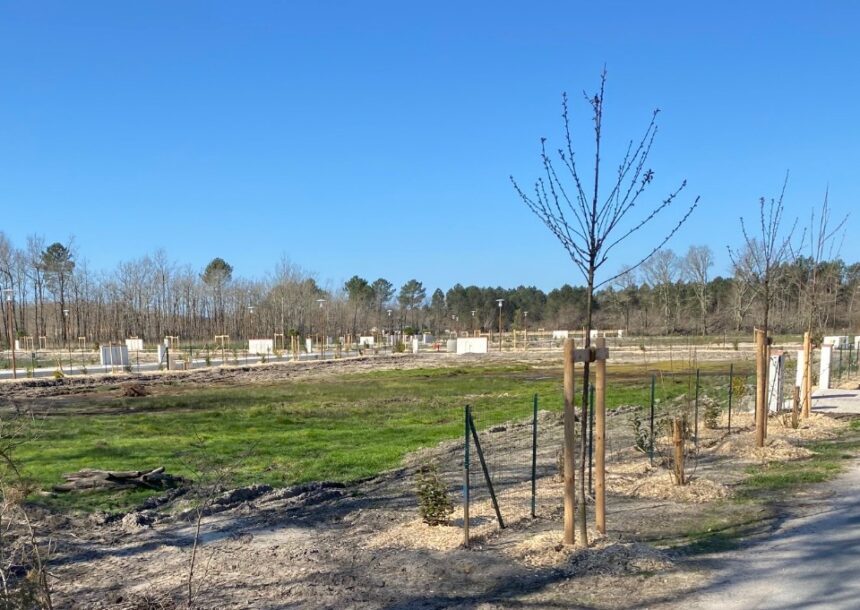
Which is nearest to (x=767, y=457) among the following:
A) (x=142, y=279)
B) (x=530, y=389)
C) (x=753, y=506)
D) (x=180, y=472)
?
(x=753, y=506)

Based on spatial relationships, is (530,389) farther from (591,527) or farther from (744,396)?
(591,527)

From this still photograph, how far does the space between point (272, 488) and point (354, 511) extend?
80.5 inches

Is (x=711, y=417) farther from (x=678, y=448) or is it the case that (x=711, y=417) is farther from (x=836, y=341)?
(x=836, y=341)

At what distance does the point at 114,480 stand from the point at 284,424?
23.3ft

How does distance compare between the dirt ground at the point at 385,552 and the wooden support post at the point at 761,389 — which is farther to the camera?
the wooden support post at the point at 761,389

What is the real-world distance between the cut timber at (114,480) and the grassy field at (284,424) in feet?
1.09

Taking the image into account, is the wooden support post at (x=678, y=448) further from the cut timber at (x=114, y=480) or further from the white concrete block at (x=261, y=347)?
the white concrete block at (x=261, y=347)

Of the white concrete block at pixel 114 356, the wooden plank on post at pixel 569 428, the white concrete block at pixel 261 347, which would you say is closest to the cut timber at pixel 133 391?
the white concrete block at pixel 114 356

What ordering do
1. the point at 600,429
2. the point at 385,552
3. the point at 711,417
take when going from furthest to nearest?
the point at 711,417 → the point at 385,552 → the point at 600,429

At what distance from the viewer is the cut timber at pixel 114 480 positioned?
33.0 ft

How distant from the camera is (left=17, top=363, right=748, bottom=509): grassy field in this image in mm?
11469

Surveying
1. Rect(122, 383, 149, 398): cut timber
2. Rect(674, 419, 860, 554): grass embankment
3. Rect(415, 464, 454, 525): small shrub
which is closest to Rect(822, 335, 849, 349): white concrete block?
Rect(674, 419, 860, 554): grass embankment

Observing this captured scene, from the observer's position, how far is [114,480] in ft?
33.7

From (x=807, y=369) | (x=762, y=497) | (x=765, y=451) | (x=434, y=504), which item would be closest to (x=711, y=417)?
(x=807, y=369)
